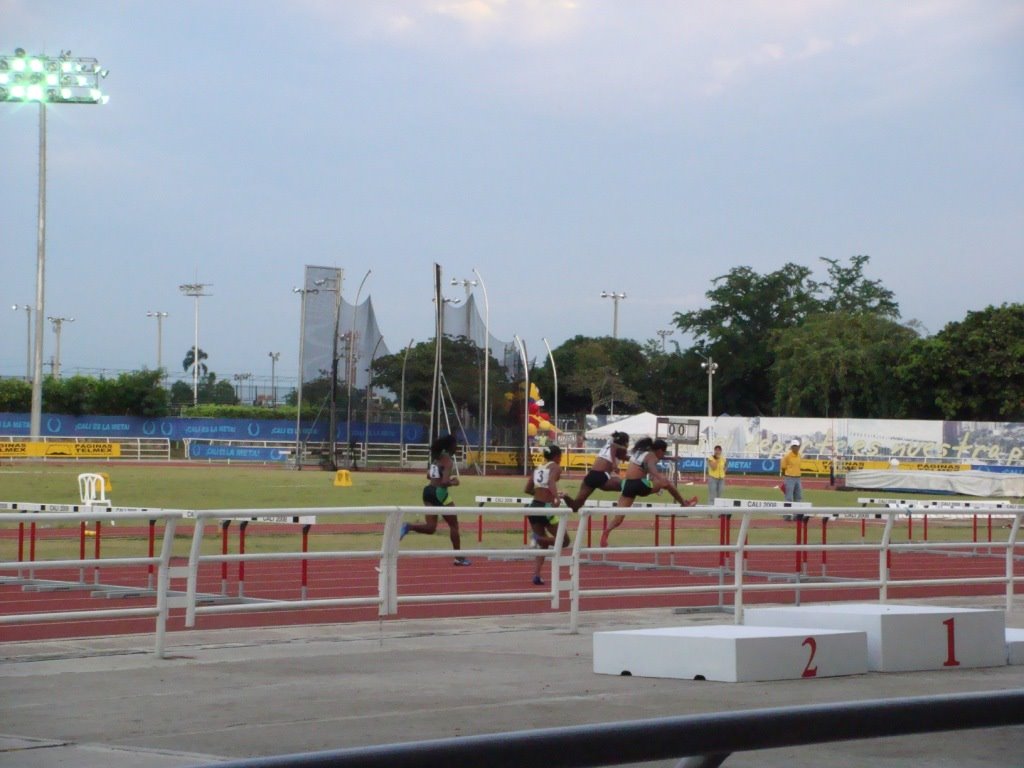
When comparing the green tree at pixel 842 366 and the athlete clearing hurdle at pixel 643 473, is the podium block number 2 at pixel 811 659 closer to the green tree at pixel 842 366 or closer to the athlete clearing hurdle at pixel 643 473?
the athlete clearing hurdle at pixel 643 473

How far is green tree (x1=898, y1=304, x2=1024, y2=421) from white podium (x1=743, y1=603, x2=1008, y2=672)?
2422 inches

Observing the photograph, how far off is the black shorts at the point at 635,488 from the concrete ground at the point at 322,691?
7131 mm

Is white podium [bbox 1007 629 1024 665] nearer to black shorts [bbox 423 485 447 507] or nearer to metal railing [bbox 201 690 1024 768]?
black shorts [bbox 423 485 447 507]

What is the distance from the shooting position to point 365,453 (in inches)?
2386

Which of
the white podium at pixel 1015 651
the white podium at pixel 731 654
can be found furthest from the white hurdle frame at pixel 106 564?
the white podium at pixel 1015 651

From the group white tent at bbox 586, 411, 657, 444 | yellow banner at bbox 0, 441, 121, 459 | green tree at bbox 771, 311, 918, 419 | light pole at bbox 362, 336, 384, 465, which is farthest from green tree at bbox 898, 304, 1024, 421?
yellow banner at bbox 0, 441, 121, 459

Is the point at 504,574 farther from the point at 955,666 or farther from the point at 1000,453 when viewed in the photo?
the point at 1000,453

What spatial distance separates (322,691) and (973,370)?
66.1m

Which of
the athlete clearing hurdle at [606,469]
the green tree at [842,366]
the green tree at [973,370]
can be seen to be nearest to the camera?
the athlete clearing hurdle at [606,469]

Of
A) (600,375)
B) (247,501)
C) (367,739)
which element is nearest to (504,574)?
(367,739)

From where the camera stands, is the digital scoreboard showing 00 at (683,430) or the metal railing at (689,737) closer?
the metal railing at (689,737)

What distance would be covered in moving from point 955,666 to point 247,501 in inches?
984

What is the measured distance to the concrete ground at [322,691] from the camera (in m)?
7.61

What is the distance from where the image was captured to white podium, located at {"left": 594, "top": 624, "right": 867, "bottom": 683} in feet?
32.6
